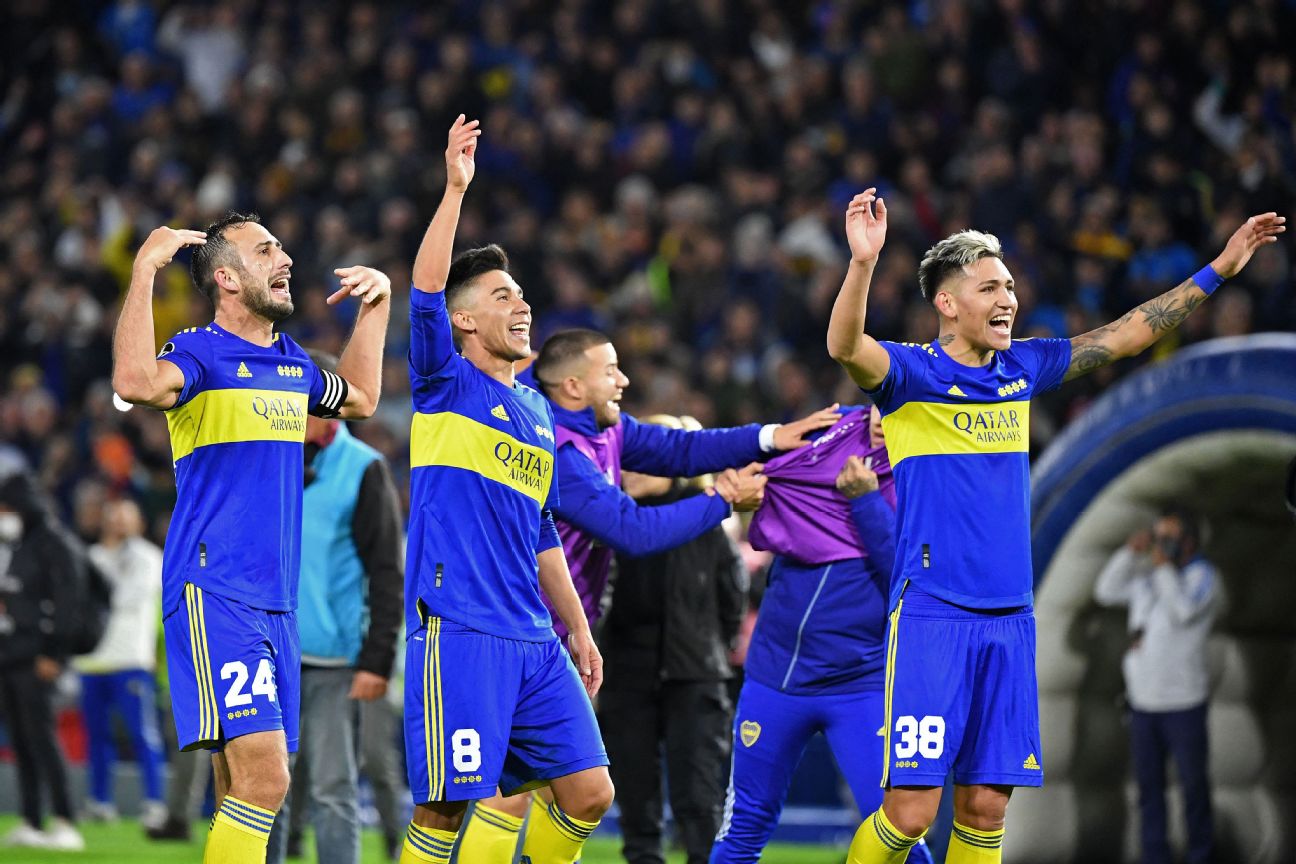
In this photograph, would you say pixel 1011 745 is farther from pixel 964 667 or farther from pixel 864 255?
pixel 864 255

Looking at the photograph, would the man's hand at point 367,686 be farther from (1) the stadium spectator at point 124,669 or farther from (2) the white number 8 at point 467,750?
(1) the stadium spectator at point 124,669

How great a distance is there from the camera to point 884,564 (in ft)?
22.5

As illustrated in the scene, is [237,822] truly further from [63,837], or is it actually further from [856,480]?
[63,837]

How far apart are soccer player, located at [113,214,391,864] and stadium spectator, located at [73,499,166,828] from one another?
7.91 meters

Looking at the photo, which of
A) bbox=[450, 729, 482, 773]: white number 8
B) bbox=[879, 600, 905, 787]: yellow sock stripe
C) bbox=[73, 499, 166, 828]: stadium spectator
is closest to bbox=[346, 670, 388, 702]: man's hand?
bbox=[450, 729, 482, 773]: white number 8

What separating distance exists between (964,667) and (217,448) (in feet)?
8.07

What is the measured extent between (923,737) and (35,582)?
325 inches

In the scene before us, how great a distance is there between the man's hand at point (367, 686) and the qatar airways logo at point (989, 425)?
2703mm

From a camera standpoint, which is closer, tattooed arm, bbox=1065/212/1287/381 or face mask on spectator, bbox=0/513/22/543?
tattooed arm, bbox=1065/212/1287/381

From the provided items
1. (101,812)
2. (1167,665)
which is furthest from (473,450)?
(101,812)

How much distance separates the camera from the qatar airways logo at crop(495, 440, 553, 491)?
5992 mm

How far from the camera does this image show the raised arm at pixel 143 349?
18.0 feet

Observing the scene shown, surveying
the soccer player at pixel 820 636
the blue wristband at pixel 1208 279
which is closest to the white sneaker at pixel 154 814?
the soccer player at pixel 820 636

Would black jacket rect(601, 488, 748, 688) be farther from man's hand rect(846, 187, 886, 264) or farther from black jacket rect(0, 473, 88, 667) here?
black jacket rect(0, 473, 88, 667)
